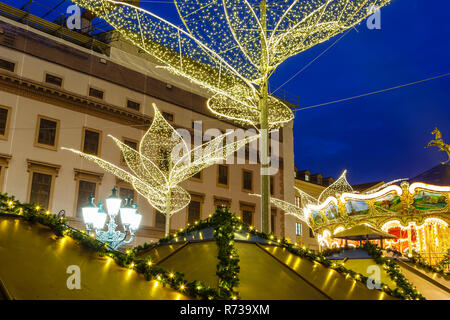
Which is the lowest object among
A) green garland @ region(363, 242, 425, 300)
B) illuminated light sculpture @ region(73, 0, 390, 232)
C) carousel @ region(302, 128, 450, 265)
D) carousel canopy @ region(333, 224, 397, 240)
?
green garland @ region(363, 242, 425, 300)

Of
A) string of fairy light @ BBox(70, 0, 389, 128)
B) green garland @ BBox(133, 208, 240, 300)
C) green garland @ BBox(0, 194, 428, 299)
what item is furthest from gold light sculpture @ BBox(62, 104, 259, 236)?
green garland @ BBox(0, 194, 428, 299)

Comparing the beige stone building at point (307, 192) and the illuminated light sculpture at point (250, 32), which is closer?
the illuminated light sculpture at point (250, 32)

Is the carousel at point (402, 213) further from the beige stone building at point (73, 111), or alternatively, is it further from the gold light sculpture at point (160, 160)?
the beige stone building at point (73, 111)

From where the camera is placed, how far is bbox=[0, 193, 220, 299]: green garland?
160 inches

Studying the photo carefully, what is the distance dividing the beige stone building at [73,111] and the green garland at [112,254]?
19.5m

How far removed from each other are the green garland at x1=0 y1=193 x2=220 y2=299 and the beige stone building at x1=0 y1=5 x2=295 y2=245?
19527 millimetres

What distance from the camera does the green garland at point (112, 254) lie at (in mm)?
4059

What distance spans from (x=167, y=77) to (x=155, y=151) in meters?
5.73

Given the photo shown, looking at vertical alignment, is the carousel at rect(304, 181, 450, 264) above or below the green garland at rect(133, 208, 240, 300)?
above

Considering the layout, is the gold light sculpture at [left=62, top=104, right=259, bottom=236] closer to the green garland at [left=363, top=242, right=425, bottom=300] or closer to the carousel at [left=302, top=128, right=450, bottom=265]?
the carousel at [left=302, top=128, right=450, bottom=265]

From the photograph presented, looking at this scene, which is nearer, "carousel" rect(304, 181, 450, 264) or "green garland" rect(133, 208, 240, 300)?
"green garland" rect(133, 208, 240, 300)

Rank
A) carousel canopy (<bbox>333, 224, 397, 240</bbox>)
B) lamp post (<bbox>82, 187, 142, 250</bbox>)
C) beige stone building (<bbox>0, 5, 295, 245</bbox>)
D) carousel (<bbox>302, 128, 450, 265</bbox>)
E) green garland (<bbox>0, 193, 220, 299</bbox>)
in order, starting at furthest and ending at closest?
beige stone building (<bbox>0, 5, 295, 245</bbox>) → carousel (<bbox>302, 128, 450, 265</bbox>) → carousel canopy (<bbox>333, 224, 397, 240</bbox>) → lamp post (<bbox>82, 187, 142, 250</bbox>) → green garland (<bbox>0, 193, 220, 299</bbox>)

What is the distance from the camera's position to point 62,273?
373 centimetres

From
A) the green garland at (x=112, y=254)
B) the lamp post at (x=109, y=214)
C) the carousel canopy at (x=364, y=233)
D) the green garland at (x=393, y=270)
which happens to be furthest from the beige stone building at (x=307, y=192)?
the green garland at (x=112, y=254)
